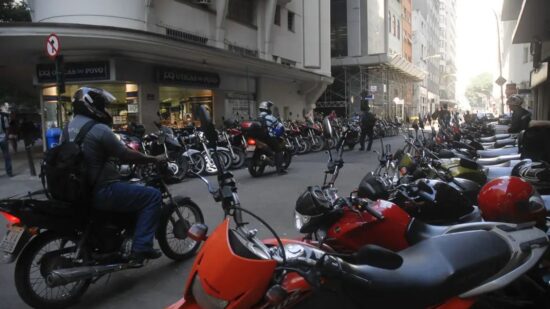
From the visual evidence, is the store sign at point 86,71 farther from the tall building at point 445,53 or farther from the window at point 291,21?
the tall building at point 445,53

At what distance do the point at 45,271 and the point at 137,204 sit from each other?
89cm

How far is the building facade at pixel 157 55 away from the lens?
544 inches

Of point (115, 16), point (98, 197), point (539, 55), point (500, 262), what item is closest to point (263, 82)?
point (115, 16)

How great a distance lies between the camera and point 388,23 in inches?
1714

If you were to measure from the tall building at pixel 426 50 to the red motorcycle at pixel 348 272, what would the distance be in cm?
5977

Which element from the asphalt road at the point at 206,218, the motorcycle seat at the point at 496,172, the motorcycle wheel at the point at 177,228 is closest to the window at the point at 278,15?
the asphalt road at the point at 206,218

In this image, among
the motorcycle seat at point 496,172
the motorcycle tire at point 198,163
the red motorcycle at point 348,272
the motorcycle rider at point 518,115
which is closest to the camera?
the red motorcycle at point 348,272

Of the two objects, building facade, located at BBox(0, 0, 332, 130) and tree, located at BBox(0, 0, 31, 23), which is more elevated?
tree, located at BBox(0, 0, 31, 23)

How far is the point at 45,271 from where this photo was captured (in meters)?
3.83

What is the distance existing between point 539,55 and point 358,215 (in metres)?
12.9

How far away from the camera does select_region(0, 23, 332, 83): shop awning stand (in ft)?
41.5

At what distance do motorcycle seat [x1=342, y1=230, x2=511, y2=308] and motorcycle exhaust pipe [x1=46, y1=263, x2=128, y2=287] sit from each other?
8.40 ft

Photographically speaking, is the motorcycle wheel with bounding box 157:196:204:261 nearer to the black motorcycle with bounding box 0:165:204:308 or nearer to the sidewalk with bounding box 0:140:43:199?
the black motorcycle with bounding box 0:165:204:308

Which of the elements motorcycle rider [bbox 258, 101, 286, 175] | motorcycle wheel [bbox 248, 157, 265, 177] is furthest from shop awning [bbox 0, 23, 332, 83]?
motorcycle wheel [bbox 248, 157, 265, 177]
